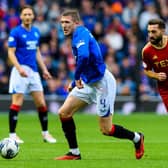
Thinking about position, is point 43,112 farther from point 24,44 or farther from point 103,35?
point 103,35

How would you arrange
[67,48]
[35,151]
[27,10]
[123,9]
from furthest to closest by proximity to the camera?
[123,9] → [67,48] → [27,10] → [35,151]

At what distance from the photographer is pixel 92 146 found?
1421cm

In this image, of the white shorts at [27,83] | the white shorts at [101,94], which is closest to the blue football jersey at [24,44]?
the white shorts at [27,83]

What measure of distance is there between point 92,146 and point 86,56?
3381mm

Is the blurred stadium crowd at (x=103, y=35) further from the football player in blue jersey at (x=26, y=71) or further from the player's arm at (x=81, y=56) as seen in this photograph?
the player's arm at (x=81, y=56)

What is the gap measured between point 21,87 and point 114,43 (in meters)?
10.7

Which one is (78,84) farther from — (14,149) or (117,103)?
(117,103)

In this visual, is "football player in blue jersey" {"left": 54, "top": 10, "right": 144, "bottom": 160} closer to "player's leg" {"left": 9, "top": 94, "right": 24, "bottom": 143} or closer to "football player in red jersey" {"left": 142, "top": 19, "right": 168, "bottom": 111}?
"football player in red jersey" {"left": 142, "top": 19, "right": 168, "bottom": 111}

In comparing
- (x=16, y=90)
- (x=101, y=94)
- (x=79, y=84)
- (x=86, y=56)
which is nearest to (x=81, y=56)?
(x=86, y=56)

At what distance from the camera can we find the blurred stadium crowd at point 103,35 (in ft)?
79.6

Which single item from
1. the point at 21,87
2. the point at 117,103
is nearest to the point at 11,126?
the point at 21,87

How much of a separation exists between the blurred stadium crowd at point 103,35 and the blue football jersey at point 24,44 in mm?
8118

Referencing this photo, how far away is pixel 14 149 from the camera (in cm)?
1152

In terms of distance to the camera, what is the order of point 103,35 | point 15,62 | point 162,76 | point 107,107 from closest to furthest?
point 107,107, point 162,76, point 15,62, point 103,35
